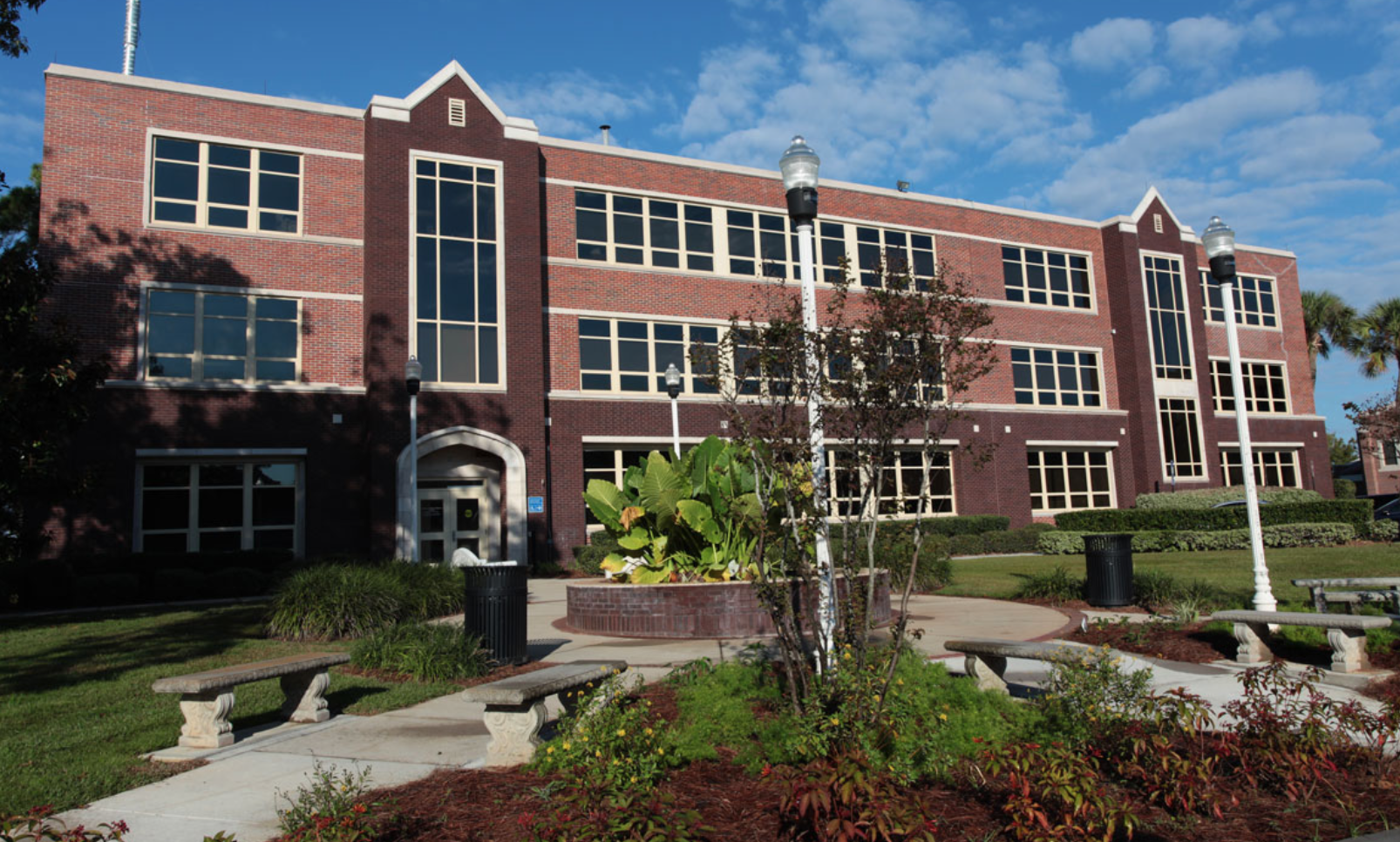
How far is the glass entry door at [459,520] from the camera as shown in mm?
22969

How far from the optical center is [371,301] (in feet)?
72.6

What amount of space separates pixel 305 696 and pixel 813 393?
182 inches

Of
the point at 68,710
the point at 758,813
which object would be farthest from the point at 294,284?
the point at 758,813

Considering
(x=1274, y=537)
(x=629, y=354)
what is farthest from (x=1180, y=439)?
(x=629, y=354)

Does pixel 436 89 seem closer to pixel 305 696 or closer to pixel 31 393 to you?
pixel 31 393

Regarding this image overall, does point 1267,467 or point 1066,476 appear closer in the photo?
point 1066,476

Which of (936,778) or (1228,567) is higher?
(1228,567)

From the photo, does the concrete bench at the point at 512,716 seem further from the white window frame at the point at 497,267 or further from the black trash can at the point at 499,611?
the white window frame at the point at 497,267

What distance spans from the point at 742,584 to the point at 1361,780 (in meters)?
7.24

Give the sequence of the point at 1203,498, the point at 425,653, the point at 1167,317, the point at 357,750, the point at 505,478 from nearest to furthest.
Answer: the point at 357,750, the point at 425,653, the point at 505,478, the point at 1203,498, the point at 1167,317

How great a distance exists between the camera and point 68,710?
7754mm

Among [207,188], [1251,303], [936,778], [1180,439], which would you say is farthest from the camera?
[1251,303]

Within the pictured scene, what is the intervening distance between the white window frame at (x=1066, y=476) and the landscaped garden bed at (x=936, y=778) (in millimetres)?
26752

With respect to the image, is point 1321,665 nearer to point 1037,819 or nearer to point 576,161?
point 1037,819
